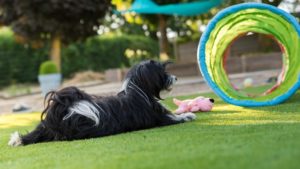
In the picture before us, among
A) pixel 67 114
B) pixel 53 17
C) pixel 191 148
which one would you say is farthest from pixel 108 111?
pixel 53 17

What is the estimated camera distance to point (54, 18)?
59.0 feet

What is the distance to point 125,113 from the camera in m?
5.48

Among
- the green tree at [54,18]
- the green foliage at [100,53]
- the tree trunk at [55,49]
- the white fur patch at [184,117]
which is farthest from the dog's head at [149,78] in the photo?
the green foliage at [100,53]

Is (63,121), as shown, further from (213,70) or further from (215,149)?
(213,70)

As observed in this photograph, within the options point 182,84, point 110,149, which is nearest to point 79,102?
point 110,149

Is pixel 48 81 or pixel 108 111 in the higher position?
pixel 108 111

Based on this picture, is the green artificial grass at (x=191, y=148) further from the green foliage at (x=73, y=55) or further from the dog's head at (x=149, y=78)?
the green foliage at (x=73, y=55)

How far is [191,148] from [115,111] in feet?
5.63

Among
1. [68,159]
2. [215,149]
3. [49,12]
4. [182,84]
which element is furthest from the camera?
[49,12]

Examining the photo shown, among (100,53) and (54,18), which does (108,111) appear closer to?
(54,18)

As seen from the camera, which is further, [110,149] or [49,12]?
[49,12]

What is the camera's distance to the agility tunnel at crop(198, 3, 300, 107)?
22.5 ft

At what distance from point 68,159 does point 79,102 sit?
1.25 m

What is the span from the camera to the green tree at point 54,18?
1758 cm
